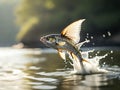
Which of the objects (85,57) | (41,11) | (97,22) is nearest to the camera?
(85,57)

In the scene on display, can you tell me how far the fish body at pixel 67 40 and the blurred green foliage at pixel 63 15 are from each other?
53.8 metres

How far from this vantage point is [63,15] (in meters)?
75.2

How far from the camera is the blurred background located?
230 ft

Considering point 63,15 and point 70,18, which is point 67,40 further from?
point 63,15

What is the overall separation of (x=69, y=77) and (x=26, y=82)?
1.95 m

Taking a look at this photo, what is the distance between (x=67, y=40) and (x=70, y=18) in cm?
5762

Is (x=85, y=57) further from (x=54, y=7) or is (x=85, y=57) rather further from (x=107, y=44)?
(x=54, y=7)

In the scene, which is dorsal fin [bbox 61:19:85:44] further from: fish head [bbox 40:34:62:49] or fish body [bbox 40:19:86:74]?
fish head [bbox 40:34:62:49]

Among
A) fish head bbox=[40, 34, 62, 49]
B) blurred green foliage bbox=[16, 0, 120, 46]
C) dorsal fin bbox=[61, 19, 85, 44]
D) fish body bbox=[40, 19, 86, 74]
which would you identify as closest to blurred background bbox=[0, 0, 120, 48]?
blurred green foliage bbox=[16, 0, 120, 46]

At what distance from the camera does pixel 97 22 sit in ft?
233

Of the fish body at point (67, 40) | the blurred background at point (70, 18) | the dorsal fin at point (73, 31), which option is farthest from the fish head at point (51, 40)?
the blurred background at point (70, 18)

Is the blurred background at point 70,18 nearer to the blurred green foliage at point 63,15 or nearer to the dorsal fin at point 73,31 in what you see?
the blurred green foliage at point 63,15

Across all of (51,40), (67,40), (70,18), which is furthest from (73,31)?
(70,18)

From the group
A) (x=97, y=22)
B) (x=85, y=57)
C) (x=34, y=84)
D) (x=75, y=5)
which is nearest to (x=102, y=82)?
(x=34, y=84)
